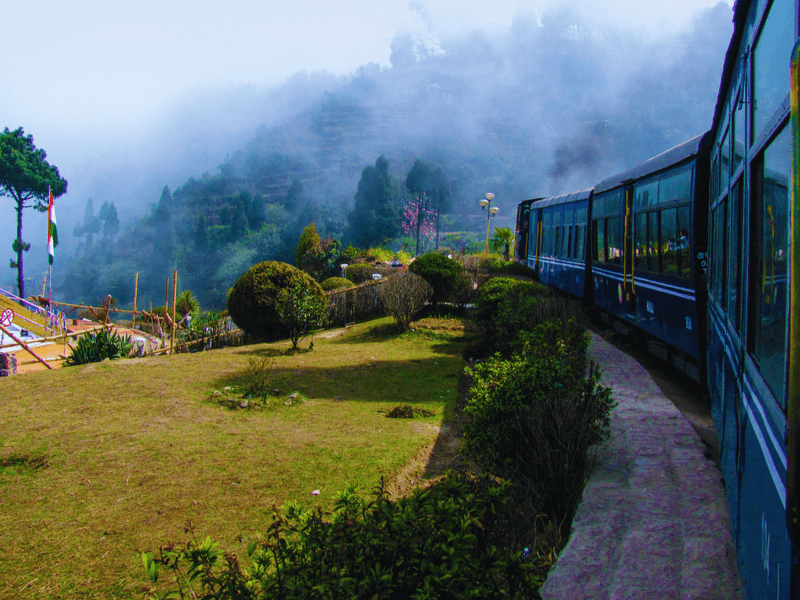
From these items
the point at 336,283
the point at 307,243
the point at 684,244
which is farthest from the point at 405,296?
the point at 307,243

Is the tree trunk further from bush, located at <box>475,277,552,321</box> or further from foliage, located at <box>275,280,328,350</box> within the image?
bush, located at <box>475,277,552,321</box>

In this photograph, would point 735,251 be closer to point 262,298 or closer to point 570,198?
point 570,198

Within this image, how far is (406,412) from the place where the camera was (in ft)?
24.3

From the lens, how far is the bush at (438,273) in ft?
50.9

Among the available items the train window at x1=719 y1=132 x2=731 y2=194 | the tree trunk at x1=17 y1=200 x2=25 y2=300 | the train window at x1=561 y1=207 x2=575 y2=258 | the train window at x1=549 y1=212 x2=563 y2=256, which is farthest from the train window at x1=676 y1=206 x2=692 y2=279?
the tree trunk at x1=17 y1=200 x2=25 y2=300

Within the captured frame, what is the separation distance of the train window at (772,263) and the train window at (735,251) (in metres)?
0.64

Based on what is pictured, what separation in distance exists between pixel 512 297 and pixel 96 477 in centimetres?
731

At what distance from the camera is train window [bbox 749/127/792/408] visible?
1516mm

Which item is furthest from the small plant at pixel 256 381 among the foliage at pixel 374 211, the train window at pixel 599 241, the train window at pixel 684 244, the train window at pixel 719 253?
the foliage at pixel 374 211

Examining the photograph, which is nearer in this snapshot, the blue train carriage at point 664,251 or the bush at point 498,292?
the blue train carriage at point 664,251

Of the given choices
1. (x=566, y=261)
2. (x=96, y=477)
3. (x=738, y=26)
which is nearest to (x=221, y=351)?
(x=96, y=477)

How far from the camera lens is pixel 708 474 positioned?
4078 millimetres

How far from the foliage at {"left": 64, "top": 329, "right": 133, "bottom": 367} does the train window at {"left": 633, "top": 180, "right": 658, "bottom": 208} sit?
10377mm

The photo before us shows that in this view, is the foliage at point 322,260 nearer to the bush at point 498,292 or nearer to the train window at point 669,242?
the bush at point 498,292
